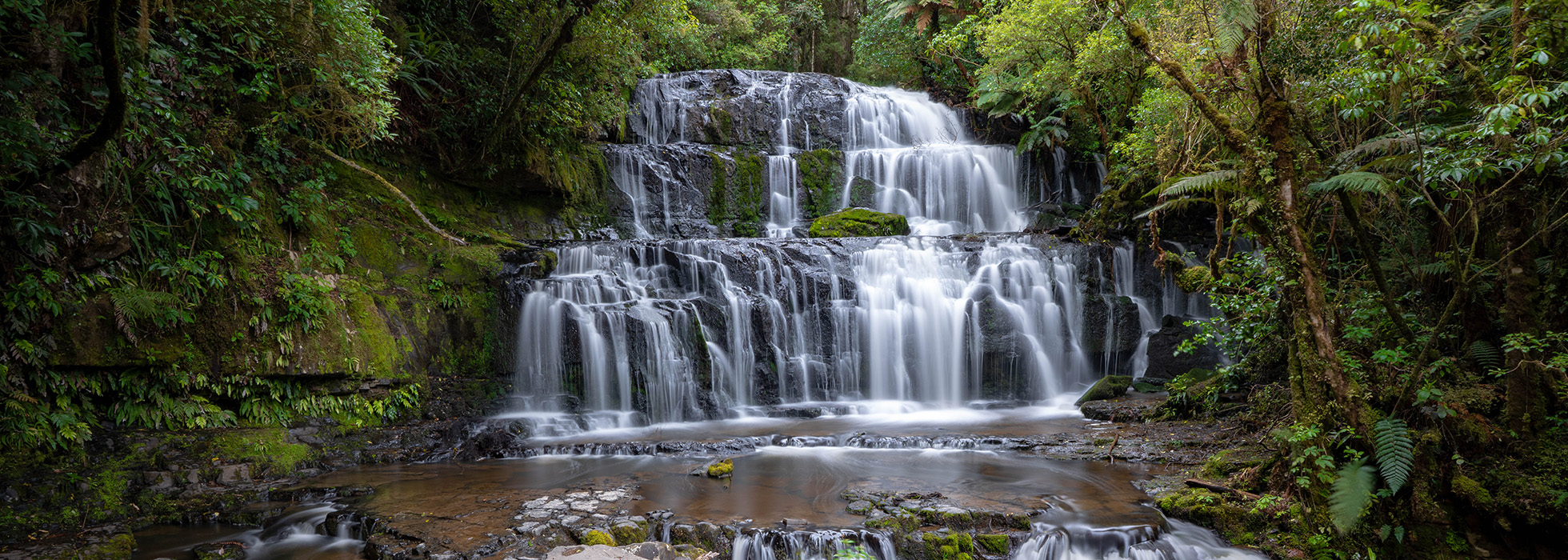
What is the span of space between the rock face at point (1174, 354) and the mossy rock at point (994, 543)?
6.63 metres

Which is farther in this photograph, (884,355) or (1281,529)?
(884,355)

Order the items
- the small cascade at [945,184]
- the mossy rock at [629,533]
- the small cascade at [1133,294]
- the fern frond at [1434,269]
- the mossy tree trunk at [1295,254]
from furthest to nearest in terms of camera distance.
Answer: the small cascade at [945,184]
the small cascade at [1133,294]
the fern frond at [1434,269]
the mossy rock at [629,533]
the mossy tree trunk at [1295,254]

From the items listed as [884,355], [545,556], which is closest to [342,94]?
[545,556]

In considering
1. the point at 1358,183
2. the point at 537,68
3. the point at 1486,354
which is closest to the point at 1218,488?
the point at 1486,354

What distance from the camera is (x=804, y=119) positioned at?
1856 cm

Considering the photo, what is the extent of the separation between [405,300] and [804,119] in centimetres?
1139

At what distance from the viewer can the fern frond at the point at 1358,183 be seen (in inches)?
170

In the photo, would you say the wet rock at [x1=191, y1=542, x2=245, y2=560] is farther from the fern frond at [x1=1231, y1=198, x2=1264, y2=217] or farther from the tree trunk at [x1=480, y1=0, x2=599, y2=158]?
the fern frond at [x1=1231, y1=198, x2=1264, y2=217]

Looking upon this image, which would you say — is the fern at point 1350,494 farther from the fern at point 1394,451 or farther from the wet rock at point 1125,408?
the wet rock at point 1125,408

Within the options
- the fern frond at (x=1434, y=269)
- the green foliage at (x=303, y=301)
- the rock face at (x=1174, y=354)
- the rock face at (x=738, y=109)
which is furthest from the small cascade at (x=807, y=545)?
the rock face at (x=738, y=109)

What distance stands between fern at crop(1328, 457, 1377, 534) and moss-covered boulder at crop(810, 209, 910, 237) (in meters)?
10.1

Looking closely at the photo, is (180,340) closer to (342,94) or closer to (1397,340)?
(342,94)

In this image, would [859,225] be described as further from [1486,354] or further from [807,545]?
[1486,354]

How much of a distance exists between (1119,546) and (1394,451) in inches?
67.5
